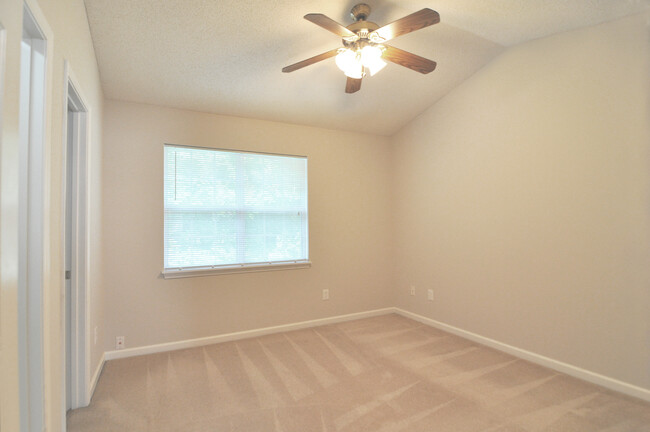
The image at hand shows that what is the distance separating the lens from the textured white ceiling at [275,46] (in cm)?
220

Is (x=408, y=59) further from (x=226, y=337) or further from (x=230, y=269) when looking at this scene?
(x=226, y=337)

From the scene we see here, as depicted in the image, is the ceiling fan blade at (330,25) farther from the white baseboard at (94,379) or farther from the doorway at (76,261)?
the white baseboard at (94,379)

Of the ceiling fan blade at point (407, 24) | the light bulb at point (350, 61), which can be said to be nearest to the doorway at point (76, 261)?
the light bulb at point (350, 61)

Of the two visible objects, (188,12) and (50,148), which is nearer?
(50,148)

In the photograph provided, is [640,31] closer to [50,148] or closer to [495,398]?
[495,398]

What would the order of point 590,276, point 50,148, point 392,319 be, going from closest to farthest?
point 50,148 → point 590,276 → point 392,319

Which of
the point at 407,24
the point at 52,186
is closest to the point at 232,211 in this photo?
the point at 52,186

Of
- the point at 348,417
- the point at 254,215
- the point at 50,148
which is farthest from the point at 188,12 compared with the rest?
the point at 348,417

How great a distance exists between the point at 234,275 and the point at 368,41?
2.49 metres

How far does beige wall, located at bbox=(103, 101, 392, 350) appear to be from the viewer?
2941 millimetres

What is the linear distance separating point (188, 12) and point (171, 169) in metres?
1.47

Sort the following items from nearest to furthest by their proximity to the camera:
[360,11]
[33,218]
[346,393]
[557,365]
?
1. [33,218]
2. [360,11]
3. [346,393]
4. [557,365]

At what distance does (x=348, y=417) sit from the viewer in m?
2.03

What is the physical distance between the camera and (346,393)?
7.56 feet
